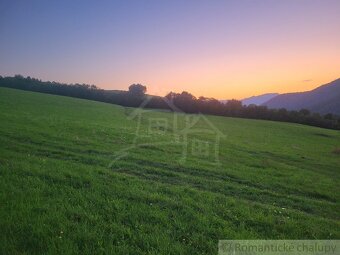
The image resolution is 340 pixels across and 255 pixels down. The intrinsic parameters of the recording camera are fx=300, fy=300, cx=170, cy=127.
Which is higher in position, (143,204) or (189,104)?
(189,104)

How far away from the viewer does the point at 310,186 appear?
17375 mm

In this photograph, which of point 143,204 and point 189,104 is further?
point 189,104

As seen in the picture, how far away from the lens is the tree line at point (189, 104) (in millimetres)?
97062

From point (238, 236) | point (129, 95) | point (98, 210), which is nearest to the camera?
point (238, 236)

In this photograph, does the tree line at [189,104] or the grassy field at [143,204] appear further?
the tree line at [189,104]

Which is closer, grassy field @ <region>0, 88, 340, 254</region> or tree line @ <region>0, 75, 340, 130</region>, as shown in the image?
grassy field @ <region>0, 88, 340, 254</region>

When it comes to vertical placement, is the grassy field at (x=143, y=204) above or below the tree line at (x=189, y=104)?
below

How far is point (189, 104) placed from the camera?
4058 inches

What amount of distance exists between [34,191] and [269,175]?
14355 mm

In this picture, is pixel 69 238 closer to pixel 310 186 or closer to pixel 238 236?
pixel 238 236

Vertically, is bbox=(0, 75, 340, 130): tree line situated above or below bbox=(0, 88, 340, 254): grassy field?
above

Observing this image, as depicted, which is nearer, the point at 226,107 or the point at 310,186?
the point at 310,186

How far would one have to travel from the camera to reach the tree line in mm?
97062

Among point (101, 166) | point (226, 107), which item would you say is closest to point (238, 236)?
point (101, 166)
